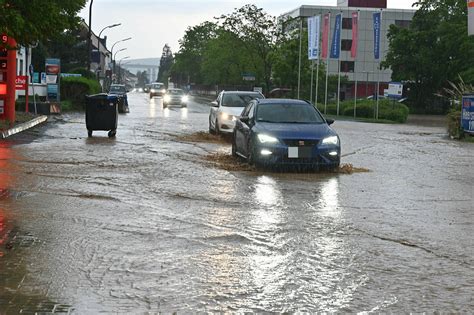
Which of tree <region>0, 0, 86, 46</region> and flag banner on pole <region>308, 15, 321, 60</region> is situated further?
flag banner on pole <region>308, 15, 321, 60</region>

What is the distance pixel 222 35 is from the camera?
8588cm

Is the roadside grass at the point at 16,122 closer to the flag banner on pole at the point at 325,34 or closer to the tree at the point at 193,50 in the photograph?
the flag banner on pole at the point at 325,34

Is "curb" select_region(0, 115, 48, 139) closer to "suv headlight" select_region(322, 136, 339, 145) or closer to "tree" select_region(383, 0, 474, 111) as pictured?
"suv headlight" select_region(322, 136, 339, 145)

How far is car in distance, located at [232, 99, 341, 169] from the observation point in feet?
49.5

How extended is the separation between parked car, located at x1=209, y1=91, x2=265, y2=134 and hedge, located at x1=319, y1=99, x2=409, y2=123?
80.6ft

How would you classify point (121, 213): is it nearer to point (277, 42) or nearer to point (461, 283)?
point (461, 283)

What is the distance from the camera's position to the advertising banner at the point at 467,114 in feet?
94.5

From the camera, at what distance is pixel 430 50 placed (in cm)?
7119

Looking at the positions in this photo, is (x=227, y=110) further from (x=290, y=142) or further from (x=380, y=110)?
(x=380, y=110)

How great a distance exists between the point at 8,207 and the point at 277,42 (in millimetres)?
69112

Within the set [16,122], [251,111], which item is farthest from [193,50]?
[251,111]

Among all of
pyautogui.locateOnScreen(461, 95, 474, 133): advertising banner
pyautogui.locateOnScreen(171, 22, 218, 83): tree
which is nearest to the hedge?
pyautogui.locateOnScreen(461, 95, 474, 133): advertising banner

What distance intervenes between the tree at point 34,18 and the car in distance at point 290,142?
6.19 m

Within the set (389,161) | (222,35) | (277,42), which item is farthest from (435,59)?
(389,161)
